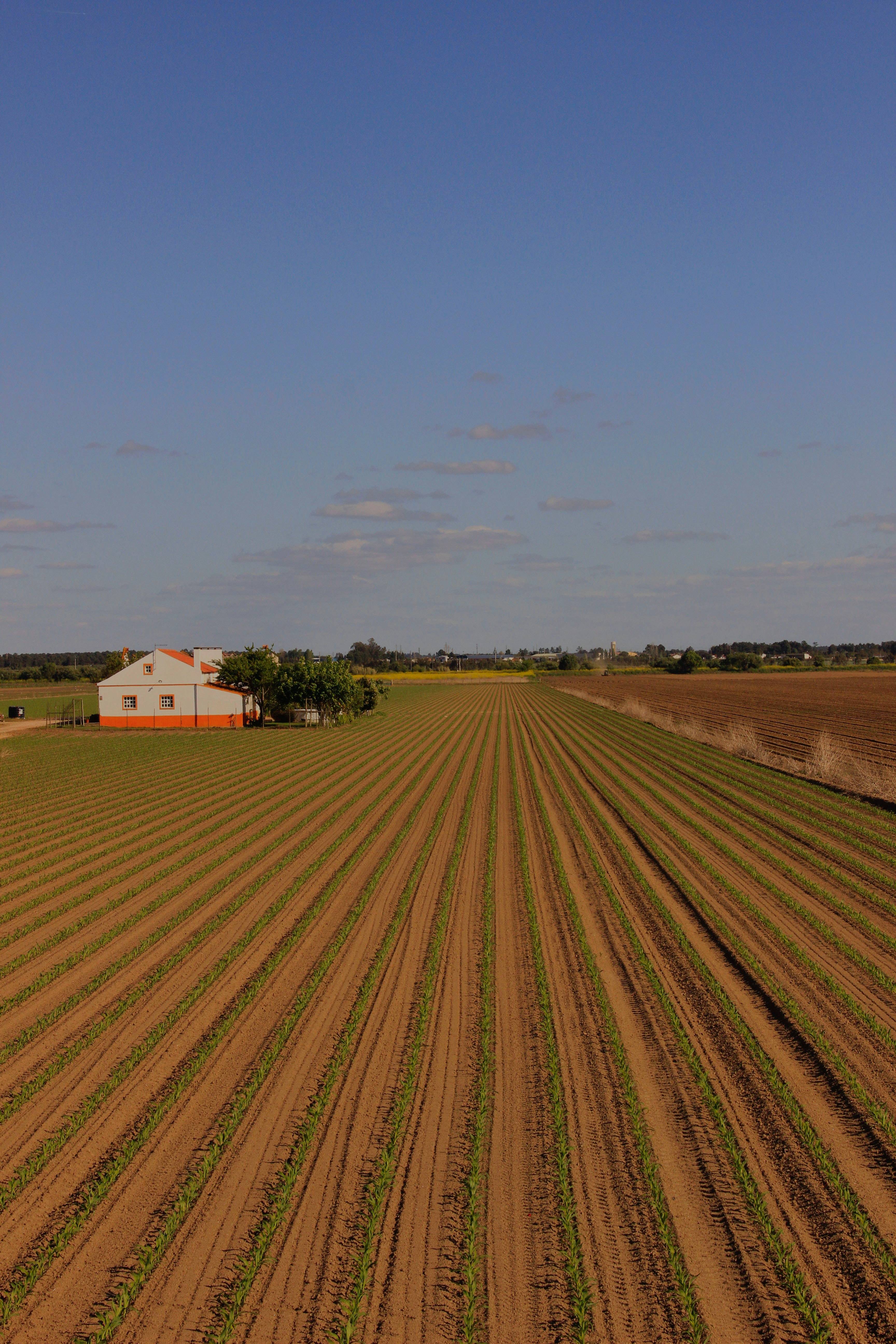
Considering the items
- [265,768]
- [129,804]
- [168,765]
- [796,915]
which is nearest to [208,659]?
[168,765]

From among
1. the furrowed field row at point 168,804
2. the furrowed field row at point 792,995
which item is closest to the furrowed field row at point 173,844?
the furrowed field row at point 168,804

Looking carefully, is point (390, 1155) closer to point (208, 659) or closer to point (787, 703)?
point (208, 659)

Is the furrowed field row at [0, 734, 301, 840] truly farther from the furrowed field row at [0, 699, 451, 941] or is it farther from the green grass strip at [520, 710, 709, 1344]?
the green grass strip at [520, 710, 709, 1344]

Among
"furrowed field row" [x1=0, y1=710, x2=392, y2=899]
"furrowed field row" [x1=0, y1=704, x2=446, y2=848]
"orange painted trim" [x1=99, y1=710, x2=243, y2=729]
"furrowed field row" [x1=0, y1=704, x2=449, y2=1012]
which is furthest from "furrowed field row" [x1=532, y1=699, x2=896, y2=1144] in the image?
"orange painted trim" [x1=99, y1=710, x2=243, y2=729]

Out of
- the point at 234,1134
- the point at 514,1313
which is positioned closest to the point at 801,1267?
the point at 514,1313

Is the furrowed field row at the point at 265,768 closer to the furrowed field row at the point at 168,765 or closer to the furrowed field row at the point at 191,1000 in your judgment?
the furrowed field row at the point at 168,765

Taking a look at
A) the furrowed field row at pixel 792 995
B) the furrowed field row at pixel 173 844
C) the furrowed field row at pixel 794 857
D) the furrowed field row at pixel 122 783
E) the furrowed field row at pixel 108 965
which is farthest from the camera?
the furrowed field row at pixel 122 783
